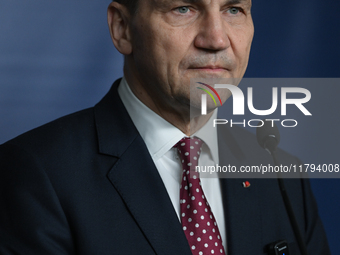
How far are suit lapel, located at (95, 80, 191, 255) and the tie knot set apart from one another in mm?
123

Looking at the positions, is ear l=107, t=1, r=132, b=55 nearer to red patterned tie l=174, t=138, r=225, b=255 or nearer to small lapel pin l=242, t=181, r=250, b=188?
red patterned tie l=174, t=138, r=225, b=255

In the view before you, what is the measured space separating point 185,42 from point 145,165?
0.46m

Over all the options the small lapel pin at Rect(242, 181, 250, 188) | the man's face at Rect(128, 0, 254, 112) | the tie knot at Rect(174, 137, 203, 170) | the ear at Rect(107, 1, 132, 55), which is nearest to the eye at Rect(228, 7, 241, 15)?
the man's face at Rect(128, 0, 254, 112)

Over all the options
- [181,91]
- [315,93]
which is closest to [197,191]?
[181,91]

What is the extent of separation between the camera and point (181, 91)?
1.57m

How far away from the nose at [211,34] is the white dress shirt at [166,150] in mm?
336

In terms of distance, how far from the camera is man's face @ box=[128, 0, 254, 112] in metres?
1.54

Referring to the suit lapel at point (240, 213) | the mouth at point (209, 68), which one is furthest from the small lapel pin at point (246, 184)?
the mouth at point (209, 68)

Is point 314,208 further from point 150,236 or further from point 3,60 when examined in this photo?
point 3,60

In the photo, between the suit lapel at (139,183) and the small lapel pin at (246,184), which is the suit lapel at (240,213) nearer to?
the small lapel pin at (246,184)

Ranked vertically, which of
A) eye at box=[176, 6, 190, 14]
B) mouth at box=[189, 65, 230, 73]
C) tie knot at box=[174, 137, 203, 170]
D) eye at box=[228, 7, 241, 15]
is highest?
eye at box=[228, 7, 241, 15]

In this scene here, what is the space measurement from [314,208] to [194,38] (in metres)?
0.98

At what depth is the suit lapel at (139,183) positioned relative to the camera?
1472mm

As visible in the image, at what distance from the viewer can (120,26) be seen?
1.72 metres
